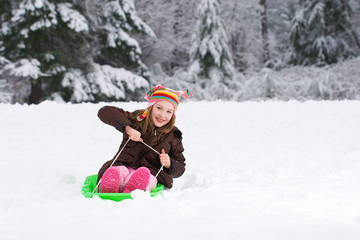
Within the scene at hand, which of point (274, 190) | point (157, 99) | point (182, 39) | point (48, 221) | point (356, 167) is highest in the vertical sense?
point (157, 99)

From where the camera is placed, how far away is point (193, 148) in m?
5.32

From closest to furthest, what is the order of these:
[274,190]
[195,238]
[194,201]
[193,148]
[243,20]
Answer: [195,238]
[194,201]
[274,190]
[193,148]
[243,20]

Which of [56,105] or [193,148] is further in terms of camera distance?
[56,105]

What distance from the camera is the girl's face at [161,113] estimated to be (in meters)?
3.08

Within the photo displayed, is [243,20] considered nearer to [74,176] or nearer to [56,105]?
[56,105]

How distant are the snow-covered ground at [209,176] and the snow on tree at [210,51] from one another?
727 centimetres

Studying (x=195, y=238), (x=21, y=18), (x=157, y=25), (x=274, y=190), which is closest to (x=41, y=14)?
(x=21, y=18)

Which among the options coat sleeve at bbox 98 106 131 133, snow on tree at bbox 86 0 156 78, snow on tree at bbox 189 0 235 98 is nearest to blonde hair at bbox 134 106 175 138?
coat sleeve at bbox 98 106 131 133

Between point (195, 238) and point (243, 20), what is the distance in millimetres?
18642

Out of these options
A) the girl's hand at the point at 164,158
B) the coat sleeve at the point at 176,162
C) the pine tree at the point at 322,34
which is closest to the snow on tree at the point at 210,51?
the pine tree at the point at 322,34

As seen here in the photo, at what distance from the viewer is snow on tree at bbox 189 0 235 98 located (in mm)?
15000

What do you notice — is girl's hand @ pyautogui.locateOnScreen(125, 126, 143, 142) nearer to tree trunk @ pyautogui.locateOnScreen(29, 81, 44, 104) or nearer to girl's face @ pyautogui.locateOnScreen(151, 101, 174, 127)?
girl's face @ pyautogui.locateOnScreen(151, 101, 174, 127)

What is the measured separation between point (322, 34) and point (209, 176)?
14.3 meters

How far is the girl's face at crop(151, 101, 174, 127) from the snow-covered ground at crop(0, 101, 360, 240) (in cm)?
55
